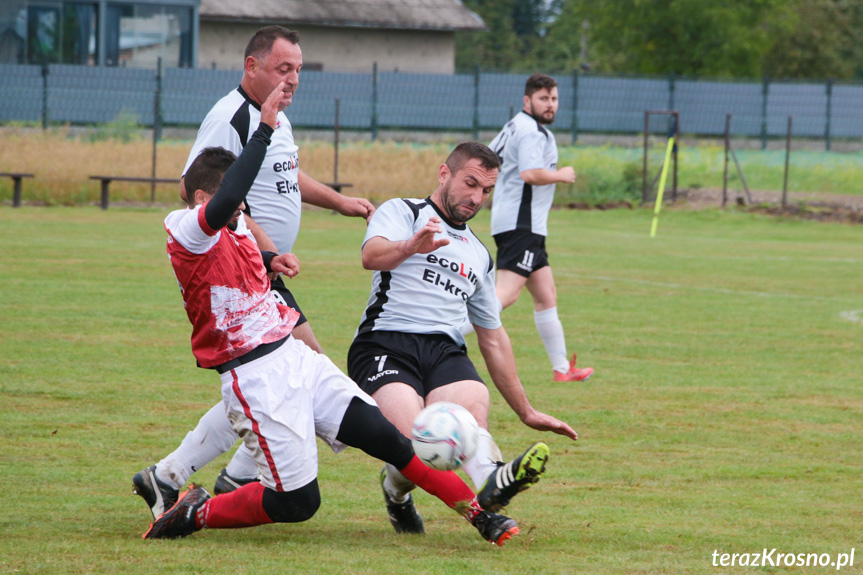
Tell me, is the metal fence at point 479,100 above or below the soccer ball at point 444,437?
above

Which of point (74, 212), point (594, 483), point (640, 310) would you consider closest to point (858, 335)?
point (640, 310)

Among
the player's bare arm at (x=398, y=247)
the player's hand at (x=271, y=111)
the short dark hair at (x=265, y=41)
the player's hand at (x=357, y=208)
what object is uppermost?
the short dark hair at (x=265, y=41)

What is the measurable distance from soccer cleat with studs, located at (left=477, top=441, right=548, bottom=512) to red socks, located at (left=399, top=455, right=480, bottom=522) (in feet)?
0.20

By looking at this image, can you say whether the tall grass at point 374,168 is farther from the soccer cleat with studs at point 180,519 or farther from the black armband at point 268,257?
the soccer cleat with studs at point 180,519

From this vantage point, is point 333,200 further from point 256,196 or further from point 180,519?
point 180,519

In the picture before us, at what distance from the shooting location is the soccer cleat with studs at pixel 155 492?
4684mm

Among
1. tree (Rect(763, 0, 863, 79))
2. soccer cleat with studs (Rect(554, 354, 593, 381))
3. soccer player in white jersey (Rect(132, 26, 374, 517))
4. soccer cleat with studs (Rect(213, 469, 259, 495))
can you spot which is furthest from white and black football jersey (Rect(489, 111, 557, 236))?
tree (Rect(763, 0, 863, 79))

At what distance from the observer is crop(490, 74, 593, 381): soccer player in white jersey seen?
912 centimetres

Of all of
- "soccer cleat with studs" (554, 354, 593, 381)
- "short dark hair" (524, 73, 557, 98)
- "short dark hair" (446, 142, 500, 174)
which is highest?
"short dark hair" (524, 73, 557, 98)

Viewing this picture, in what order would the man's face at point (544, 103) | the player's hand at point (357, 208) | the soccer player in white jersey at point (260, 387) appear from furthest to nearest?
the man's face at point (544, 103) < the player's hand at point (357, 208) < the soccer player in white jersey at point (260, 387)

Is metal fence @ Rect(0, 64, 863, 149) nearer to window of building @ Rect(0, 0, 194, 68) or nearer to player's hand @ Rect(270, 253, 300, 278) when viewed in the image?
window of building @ Rect(0, 0, 194, 68)

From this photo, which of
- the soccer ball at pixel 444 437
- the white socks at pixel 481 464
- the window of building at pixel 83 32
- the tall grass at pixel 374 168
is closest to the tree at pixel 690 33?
the tall grass at pixel 374 168

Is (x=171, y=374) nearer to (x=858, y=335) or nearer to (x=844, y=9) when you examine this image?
(x=858, y=335)

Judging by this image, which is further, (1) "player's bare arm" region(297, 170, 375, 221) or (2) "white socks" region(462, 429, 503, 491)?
(1) "player's bare arm" region(297, 170, 375, 221)
